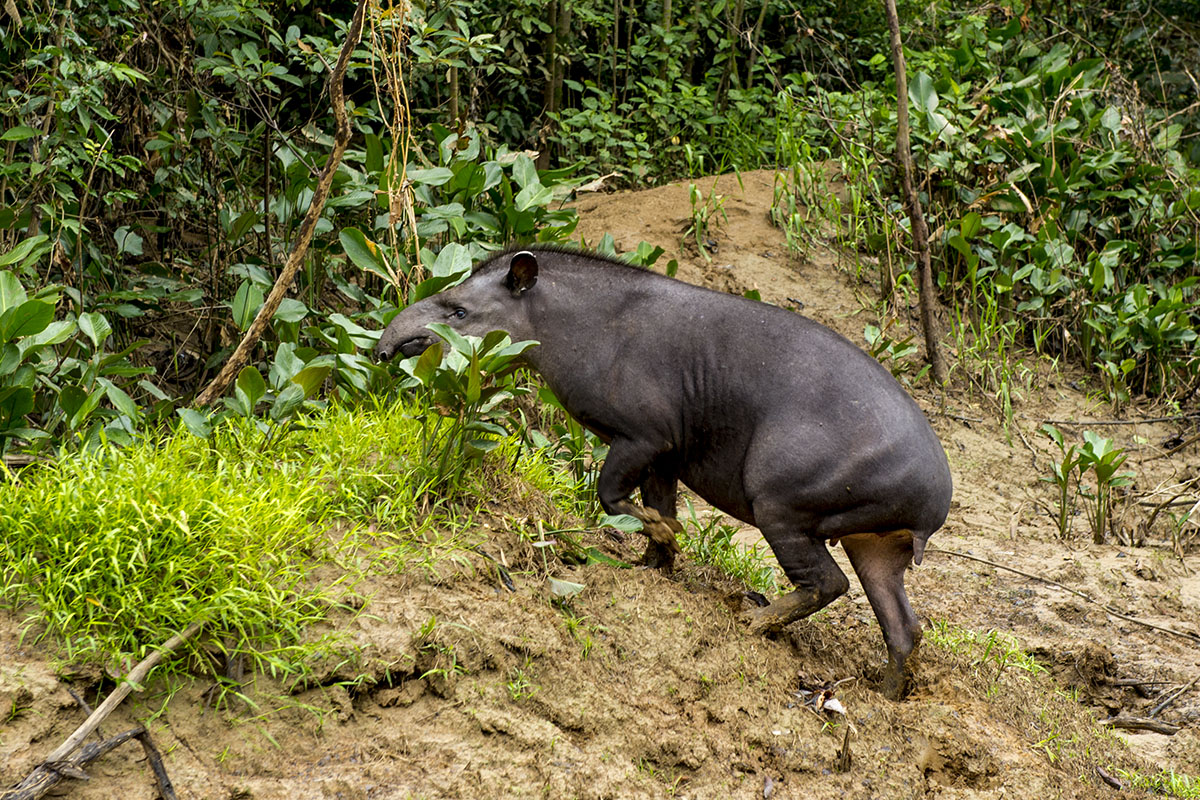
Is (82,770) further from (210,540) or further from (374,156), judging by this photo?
(374,156)

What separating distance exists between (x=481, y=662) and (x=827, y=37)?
1022 cm

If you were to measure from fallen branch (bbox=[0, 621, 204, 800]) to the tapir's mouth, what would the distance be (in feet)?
5.80

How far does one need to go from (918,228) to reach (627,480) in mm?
3944

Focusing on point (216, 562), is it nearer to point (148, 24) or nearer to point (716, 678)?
point (716, 678)

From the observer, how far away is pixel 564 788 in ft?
11.1

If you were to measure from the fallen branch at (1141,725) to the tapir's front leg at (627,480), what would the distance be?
205 cm

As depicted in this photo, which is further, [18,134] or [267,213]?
[267,213]

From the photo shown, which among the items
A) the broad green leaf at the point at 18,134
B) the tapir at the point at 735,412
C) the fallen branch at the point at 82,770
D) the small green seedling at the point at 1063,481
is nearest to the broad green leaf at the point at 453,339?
the tapir at the point at 735,412

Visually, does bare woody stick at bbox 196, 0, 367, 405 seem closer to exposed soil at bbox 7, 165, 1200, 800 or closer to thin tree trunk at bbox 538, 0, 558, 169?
exposed soil at bbox 7, 165, 1200, 800

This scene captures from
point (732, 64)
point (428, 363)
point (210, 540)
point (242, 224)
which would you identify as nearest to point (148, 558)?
point (210, 540)

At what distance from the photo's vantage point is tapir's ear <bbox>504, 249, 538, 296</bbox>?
15.5 ft

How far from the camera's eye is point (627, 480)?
15.1ft

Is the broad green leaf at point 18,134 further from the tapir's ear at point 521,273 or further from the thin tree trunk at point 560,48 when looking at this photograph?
the thin tree trunk at point 560,48

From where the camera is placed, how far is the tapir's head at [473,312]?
15.6 ft
